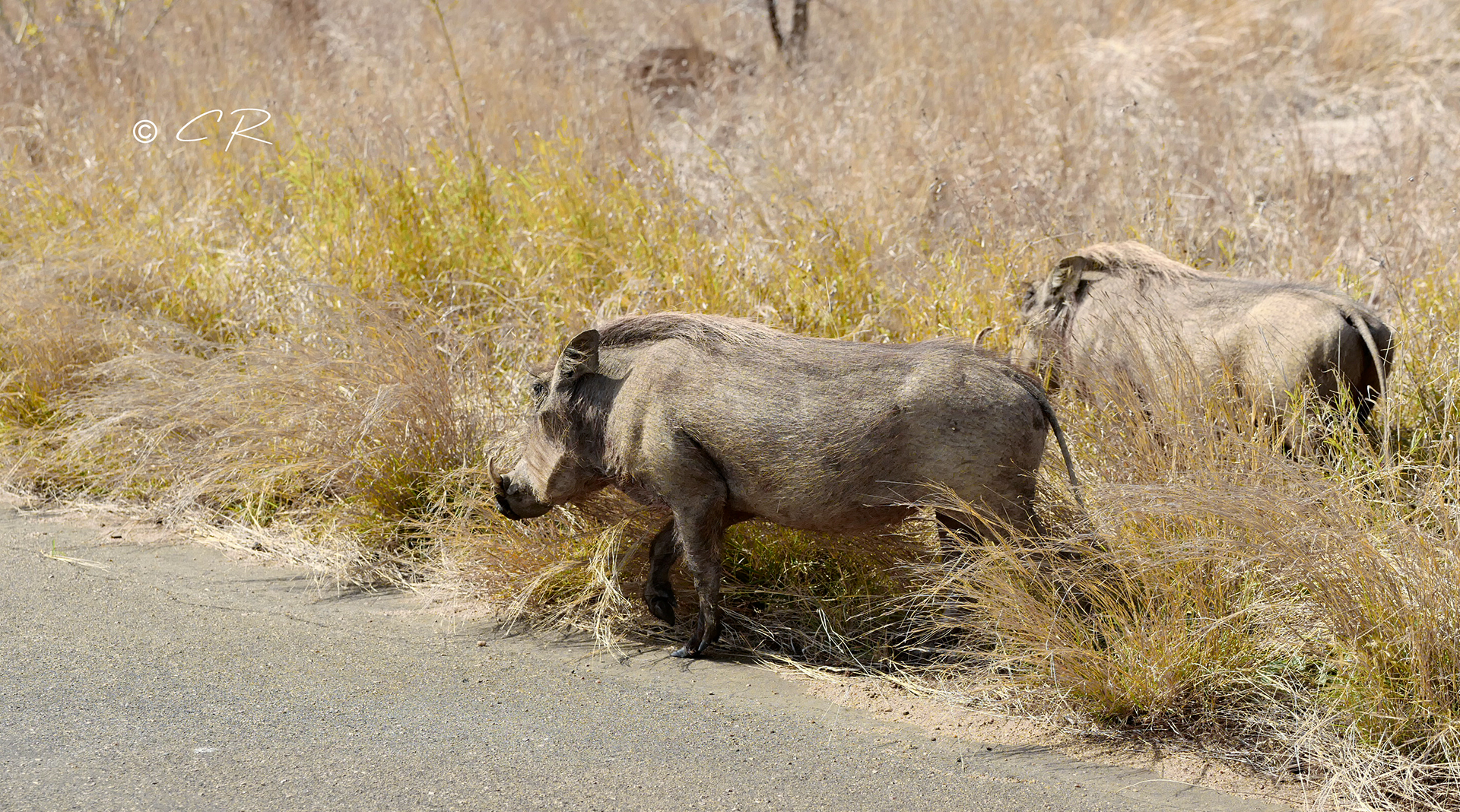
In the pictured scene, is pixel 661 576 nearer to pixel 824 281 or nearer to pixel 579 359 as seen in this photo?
pixel 579 359

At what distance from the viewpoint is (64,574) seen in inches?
175

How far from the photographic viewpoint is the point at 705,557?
3.67 metres

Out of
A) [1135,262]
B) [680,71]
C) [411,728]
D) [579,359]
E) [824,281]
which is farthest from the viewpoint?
[680,71]

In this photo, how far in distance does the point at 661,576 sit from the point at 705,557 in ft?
1.16

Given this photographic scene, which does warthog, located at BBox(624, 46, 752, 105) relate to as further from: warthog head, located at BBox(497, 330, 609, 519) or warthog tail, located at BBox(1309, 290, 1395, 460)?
warthog tail, located at BBox(1309, 290, 1395, 460)

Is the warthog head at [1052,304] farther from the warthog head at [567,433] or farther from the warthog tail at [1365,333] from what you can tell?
the warthog head at [567,433]

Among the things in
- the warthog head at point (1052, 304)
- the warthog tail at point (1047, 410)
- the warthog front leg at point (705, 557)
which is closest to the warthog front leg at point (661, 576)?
the warthog front leg at point (705, 557)

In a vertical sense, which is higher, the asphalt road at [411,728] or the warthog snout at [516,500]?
the warthog snout at [516,500]

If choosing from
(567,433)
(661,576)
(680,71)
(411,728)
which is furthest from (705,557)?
(680,71)

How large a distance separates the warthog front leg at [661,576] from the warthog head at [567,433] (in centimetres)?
25

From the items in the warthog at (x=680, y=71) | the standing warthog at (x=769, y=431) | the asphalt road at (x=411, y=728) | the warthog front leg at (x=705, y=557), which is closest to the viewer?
the asphalt road at (x=411, y=728)

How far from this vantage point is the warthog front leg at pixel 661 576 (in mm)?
3963

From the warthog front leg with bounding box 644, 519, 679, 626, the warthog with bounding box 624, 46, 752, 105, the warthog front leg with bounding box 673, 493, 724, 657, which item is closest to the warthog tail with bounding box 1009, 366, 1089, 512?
the warthog front leg with bounding box 673, 493, 724, 657

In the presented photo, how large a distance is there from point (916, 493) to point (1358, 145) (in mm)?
5109
